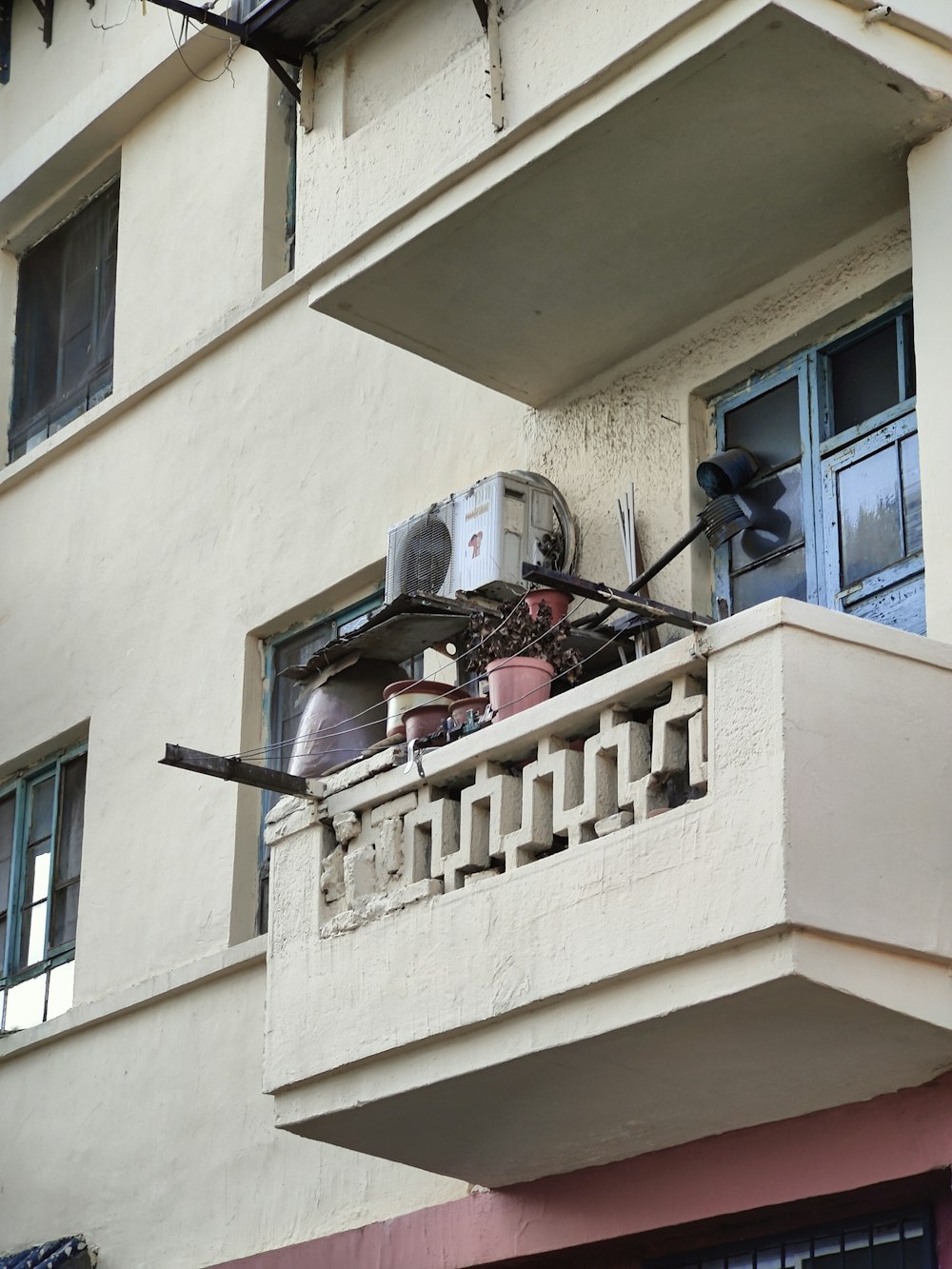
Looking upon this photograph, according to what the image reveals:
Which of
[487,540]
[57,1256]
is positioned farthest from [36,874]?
[487,540]

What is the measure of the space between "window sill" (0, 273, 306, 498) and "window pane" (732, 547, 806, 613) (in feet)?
12.0

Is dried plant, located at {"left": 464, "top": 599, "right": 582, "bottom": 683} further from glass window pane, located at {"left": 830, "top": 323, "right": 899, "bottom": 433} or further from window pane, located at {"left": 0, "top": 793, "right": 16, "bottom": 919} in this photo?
window pane, located at {"left": 0, "top": 793, "right": 16, "bottom": 919}

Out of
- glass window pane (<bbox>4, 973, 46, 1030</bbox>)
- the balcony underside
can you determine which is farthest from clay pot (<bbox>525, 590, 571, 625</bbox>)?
glass window pane (<bbox>4, 973, 46, 1030</bbox>)

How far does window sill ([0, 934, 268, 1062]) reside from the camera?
11.3m

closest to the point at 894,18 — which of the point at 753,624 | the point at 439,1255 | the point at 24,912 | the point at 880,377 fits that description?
the point at 880,377

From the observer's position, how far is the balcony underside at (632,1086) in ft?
24.9

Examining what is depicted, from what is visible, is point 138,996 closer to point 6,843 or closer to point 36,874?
point 36,874

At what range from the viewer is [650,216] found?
9.59m

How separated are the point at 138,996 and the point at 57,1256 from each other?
1.35 m

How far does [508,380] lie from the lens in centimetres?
1082

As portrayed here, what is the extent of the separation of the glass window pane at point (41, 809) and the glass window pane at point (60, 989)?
0.96 meters

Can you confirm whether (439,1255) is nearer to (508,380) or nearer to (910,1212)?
(910,1212)

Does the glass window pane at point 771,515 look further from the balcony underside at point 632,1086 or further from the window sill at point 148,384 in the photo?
→ the window sill at point 148,384

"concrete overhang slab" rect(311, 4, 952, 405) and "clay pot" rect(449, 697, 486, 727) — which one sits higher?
"concrete overhang slab" rect(311, 4, 952, 405)
